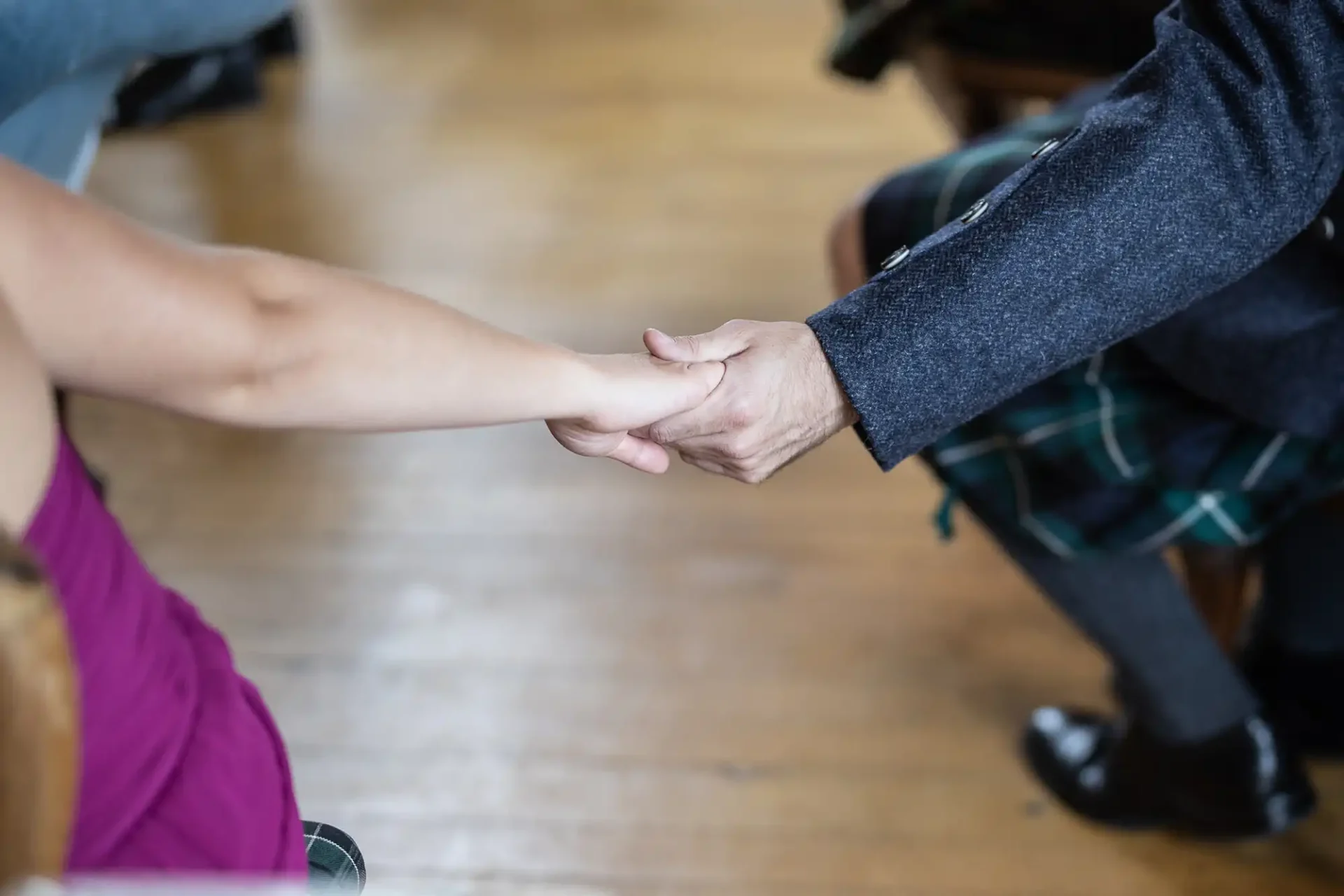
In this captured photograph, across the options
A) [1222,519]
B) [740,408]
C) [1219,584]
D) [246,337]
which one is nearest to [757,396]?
[740,408]

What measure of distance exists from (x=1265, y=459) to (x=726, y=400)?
0.46 metres

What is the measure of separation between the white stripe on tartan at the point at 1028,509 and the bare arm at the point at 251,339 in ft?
1.50

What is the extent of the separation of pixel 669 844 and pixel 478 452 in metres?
0.73

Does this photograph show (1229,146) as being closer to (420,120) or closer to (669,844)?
(669,844)

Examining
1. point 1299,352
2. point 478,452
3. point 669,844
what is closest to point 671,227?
point 478,452

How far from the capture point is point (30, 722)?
45cm

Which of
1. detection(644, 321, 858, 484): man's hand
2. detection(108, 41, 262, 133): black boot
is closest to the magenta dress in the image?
detection(644, 321, 858, 484): man's hand

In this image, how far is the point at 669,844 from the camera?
1.33 meters

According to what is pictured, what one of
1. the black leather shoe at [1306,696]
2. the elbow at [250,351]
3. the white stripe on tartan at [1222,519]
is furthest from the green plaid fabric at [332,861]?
the black leather shoe at [1306,696]

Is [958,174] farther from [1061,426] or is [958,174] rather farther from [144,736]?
[144,736]

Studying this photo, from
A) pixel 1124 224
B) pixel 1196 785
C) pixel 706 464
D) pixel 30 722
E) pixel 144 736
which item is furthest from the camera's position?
pixel 1196 785

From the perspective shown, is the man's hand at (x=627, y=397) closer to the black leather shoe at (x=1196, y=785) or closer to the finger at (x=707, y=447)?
the finger at (x=707, y=447)

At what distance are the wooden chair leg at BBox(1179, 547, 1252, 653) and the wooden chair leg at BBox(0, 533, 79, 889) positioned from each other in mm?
1042

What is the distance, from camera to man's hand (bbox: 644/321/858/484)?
→ 35.8 inches
